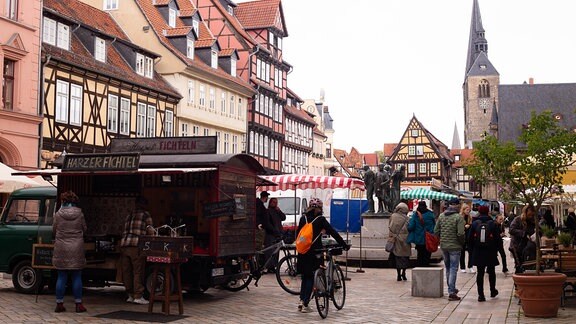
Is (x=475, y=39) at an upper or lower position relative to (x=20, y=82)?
upper

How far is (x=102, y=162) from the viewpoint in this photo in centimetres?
1212

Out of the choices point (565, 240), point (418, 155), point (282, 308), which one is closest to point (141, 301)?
point (282, 308)

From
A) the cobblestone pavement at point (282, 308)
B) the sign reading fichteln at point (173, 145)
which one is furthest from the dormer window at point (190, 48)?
the sign reading fichteln at point (173, 145)

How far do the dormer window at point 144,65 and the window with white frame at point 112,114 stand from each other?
359 centimetres

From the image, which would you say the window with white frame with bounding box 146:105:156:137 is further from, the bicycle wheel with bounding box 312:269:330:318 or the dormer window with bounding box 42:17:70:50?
the bicycle wheel with bounding box 312:269:330:318

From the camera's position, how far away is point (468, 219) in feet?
67.5

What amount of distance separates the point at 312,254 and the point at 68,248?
3719 mm

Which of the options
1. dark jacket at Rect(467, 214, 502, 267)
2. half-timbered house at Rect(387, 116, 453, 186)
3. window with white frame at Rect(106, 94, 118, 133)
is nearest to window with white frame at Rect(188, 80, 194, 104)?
window with white frame at Rect(106, 94, 118, 133)

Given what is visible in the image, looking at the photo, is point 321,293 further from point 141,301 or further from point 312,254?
point 141,301

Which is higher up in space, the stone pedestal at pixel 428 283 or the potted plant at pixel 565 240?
the potted plant at pixel 565 240

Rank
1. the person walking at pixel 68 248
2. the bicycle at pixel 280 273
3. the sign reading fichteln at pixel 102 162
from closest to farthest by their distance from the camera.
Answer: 1. the person walking at pixel 68 248
2. the sign reading fichteln at pixel 102 162
3. the bicycle at pixel 280 273

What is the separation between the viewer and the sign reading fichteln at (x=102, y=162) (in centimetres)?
1177

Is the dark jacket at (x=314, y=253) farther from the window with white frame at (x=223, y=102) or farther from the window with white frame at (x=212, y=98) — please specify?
the window with white frame at (x=223, y=102)

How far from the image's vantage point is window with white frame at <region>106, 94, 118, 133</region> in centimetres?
3256
